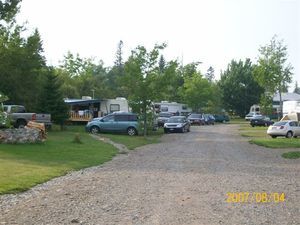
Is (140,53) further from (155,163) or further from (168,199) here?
(168,199)

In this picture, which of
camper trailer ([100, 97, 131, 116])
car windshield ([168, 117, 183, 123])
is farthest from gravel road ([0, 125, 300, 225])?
camper trailer ([100, 97, 131, 116])

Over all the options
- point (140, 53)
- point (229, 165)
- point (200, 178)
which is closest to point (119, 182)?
point (200, 178)

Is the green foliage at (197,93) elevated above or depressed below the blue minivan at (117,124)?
above

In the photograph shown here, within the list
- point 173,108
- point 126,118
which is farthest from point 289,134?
point 173,108

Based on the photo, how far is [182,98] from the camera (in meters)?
78.8

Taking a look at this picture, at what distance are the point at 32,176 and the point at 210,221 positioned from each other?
6729mm

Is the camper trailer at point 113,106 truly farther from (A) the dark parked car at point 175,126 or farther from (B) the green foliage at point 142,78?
(B) the green foliage at point 142,78

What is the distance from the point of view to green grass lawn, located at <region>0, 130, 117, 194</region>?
492 inches

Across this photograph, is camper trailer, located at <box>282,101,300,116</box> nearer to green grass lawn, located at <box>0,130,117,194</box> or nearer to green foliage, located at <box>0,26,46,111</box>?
green foliage, located at <box>0,26,46,111</box>

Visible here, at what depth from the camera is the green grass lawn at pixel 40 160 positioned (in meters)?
12.5

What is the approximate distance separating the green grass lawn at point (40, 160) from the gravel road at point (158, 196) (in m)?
0.55
